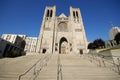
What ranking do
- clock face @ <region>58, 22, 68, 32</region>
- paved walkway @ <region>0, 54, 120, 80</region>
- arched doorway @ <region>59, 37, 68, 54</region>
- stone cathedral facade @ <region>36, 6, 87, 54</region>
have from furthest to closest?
clock face @ <region>58, 22, 68, 32</region> < arched doorway @ <region>59, 37, 68, 54</region> < stone cathedral facade @ <region>36, 6, 87, 54</region> < paved walkway @ <region>0, 54, 120, 80</region>

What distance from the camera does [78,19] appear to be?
30.2m

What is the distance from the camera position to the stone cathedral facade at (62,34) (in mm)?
24122

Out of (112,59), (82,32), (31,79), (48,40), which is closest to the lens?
(31,79)

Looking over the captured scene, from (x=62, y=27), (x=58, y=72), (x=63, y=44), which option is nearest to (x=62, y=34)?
(x=62, y=27)

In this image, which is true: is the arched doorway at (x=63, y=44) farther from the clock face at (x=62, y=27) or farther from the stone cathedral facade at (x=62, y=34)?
the clock face at (x=62, y=27)

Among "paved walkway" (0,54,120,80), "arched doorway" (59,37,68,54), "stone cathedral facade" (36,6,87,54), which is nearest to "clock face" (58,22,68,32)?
"stone cathedral facade" (36,6,87,54)

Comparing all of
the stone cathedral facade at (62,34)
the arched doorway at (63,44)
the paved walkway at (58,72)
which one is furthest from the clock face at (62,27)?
the paved walkway at (58,72)

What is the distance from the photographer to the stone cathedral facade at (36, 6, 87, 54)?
24.1m

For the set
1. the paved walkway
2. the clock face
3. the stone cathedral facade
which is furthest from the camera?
the clock face

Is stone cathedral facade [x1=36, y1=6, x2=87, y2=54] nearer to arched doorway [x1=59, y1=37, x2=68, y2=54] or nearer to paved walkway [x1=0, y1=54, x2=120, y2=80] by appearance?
arched doorway [x1=59, y1=37, x2=68, y2=54]

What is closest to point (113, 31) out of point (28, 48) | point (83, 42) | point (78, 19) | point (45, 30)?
point (78, 19)

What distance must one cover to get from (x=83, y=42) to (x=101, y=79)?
822 inches

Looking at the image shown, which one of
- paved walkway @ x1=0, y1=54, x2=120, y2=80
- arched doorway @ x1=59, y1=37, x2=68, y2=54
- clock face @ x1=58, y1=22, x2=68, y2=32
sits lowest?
paved walkway @ x1=0, y1=54, x2=120, y2=80

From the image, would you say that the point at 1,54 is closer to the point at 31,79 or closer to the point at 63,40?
the point at 63,40
